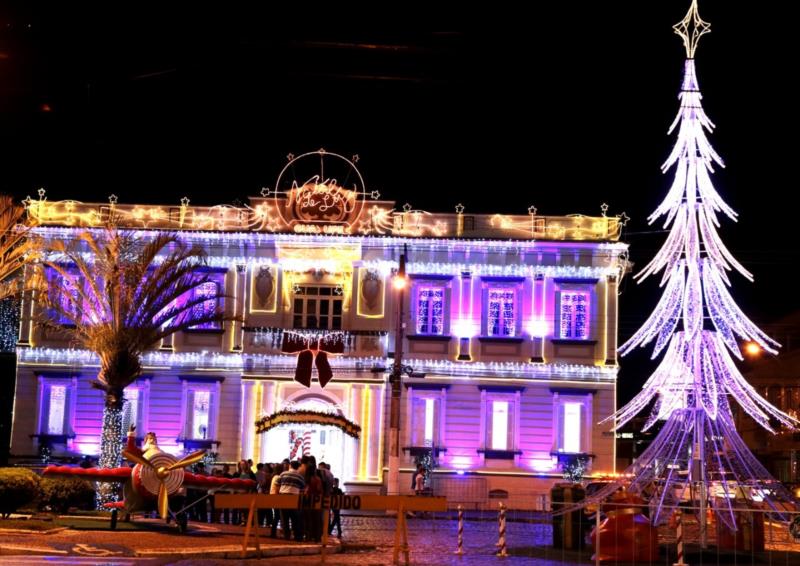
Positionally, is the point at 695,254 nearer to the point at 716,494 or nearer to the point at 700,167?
the point at 700,167

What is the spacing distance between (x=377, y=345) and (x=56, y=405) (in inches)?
474

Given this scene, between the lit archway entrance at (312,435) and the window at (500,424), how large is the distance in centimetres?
483

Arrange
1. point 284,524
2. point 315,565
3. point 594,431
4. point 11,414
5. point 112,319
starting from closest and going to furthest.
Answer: point 315,565 → point 284,524 → point 112,319 → point 594,431 → point 11,414

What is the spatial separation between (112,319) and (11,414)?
1764cm

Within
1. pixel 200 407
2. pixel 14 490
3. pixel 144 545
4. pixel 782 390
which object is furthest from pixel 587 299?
pixel 144 545

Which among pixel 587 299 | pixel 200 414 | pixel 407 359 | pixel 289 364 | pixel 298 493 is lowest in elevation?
pixel 298 493

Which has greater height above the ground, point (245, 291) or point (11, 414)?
point (245, 291)

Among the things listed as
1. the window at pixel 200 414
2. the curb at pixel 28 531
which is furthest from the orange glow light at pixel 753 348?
the curb at pixel 28 531

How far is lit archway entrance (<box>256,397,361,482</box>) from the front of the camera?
42375mm

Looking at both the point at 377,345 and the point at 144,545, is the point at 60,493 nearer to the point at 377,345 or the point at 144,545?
the point at 144,545

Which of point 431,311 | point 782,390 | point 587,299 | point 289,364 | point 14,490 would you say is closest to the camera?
point 14,490

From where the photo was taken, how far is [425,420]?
4356cm

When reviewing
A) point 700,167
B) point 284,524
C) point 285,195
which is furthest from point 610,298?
point 284,524

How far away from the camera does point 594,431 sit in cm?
4325
